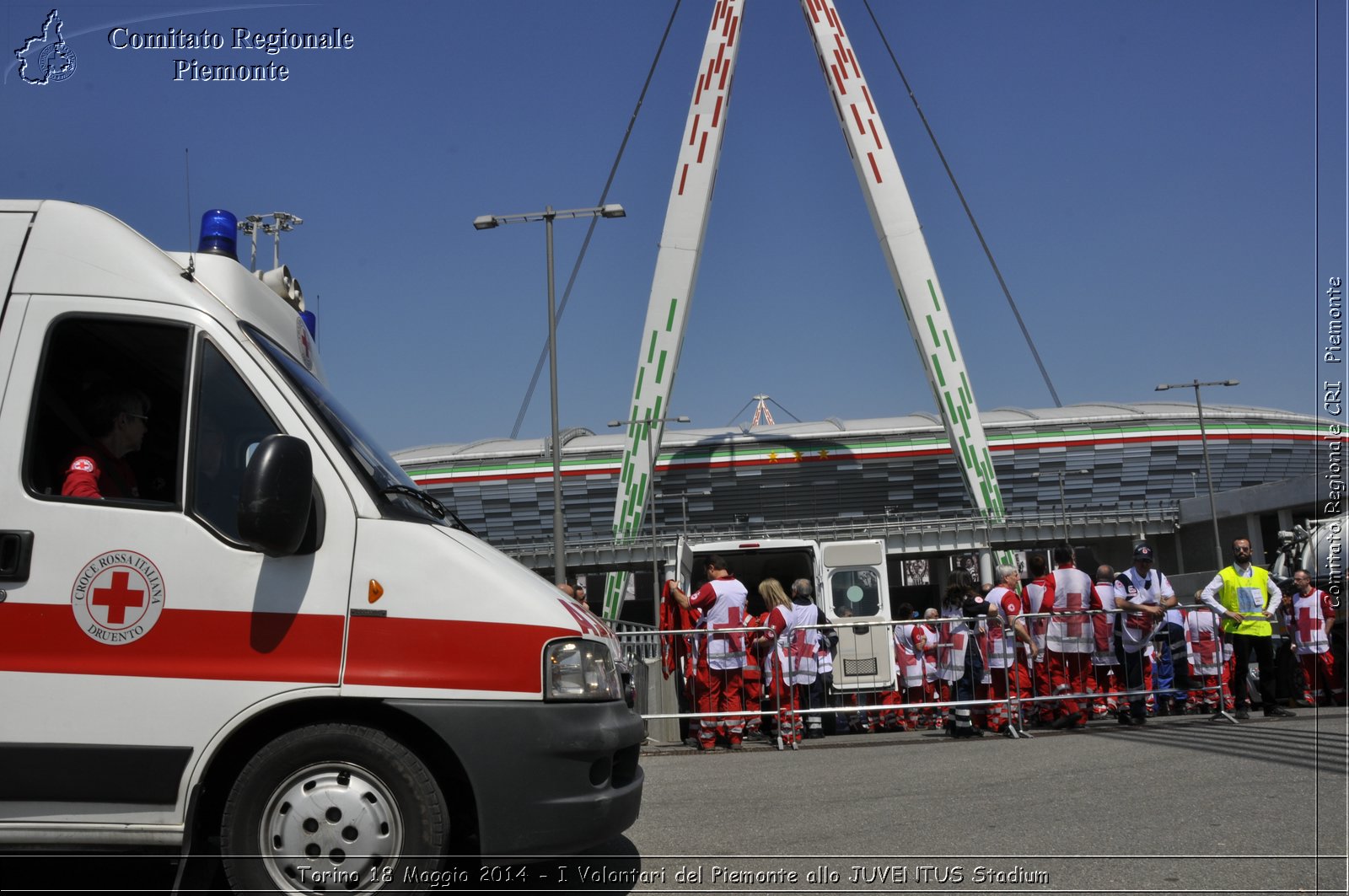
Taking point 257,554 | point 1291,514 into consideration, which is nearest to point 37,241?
point 257,554

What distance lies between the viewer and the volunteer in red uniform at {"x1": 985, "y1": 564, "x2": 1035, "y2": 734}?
10.9 meters

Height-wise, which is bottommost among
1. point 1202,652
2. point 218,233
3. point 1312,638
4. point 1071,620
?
point 1202,652

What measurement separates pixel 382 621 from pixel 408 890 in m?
0.90

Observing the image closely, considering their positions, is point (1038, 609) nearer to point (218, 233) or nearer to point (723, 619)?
point (723, 619)

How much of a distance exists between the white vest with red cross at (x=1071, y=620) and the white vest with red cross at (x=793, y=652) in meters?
2.23

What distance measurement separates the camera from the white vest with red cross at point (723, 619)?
1123 centimetres

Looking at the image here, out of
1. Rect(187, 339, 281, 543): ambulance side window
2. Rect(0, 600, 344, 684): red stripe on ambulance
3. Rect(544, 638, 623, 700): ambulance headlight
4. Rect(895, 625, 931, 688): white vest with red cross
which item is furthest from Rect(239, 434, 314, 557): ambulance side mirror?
Rect(895, 625, 931, 688): white vest with red cross

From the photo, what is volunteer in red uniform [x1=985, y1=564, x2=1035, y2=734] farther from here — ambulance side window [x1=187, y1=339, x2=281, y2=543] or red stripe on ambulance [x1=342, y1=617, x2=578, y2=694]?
ambulance side window [x1=187, y1=339, x2=281, y2=543]

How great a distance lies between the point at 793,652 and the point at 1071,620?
8.73ft

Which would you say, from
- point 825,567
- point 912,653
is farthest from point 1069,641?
point 825,567

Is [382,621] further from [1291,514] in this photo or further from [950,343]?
[1291,514]

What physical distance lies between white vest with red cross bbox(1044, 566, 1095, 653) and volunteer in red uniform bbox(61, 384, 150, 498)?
8988 millimetres

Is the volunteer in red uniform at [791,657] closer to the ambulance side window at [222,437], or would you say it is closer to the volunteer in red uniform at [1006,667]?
the volunteer in red uniform at [1006,667]

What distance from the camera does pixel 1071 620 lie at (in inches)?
439
